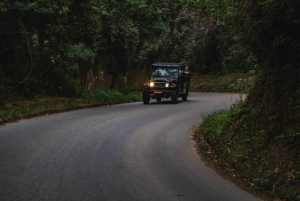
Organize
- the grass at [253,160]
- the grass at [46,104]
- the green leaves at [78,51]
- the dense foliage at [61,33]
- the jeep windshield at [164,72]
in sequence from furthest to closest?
the jeep windshield at [164,72]
the green leaves at [78,51]
the dense foliage at [61,33]
the grass at [46,104]
the grass at [253,160]

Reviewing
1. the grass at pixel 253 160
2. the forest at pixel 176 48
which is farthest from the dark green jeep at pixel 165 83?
the grass at pixel 253 160

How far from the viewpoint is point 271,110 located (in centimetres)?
1045

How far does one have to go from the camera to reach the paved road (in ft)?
24.0

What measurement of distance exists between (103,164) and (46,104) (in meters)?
13.1

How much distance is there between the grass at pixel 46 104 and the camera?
17.7m

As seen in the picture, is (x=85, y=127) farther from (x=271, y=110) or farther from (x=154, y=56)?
(x=154, y=56)

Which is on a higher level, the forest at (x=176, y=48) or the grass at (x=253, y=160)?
the forest at (x=176, y=48)

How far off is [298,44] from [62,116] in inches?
429

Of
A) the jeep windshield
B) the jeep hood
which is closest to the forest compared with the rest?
the jeep windshield

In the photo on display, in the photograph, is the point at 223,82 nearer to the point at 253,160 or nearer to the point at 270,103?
the point at 270,103

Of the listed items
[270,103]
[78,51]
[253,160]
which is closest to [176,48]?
[78,51]

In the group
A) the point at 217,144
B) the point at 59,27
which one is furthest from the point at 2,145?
the point at 59,27

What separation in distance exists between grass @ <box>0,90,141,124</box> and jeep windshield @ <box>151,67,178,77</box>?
2.52 m

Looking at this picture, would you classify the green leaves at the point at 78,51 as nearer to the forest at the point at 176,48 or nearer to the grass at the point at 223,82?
the forest at the point at 176,48
